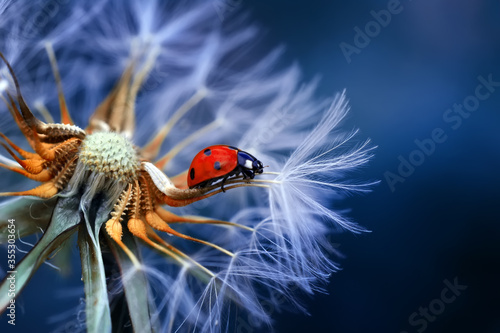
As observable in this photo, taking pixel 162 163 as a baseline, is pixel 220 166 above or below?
below

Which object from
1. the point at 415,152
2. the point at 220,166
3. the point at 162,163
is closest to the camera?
the point at 220,166

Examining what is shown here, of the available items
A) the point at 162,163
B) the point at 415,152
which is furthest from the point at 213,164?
the point at 415,152

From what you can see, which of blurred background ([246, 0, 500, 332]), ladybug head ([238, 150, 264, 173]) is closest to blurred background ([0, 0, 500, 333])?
blurred background ([246, 0, 500, 332])

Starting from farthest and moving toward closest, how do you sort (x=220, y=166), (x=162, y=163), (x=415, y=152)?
(x=415, y=152) < (x=162, y=163) < (x=220, y=166)

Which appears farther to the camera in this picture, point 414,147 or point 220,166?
point 414,147

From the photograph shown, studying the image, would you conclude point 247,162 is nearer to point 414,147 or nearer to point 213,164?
point 213,164

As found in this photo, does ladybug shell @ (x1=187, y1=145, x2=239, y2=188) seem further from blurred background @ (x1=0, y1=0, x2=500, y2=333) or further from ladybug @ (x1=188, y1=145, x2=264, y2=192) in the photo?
blurred background @ (x1=0, y1=0, x2=500, y2=333)

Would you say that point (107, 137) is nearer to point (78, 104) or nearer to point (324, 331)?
point (78, 104)
